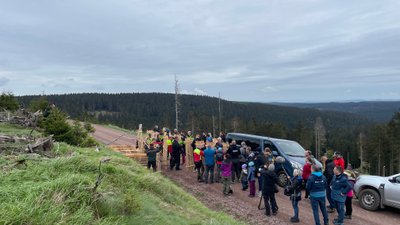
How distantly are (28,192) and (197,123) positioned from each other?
71.4m

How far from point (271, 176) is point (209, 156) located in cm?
410

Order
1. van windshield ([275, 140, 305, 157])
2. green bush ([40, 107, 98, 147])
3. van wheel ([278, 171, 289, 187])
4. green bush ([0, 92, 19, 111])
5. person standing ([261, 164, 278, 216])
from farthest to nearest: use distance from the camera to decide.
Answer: green bush ([0, 92, 19, 111]), van windshield ([275, 140, 305, 157]), green bush ([40, 107, 98, 147]), van wheel ([278, 171, 289, 187]), person standing ([261, 164, 278, 216])

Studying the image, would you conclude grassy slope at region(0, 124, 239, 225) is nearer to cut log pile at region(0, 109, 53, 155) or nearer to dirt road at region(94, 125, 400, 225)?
cut log pile at region(0, 109, 53, 155)

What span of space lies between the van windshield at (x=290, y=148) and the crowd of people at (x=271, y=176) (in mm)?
1003

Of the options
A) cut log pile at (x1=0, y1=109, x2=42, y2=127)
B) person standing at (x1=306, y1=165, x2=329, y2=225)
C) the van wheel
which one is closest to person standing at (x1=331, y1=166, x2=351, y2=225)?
person standing at (x1=306, y1=165, x2=329, y2=225)

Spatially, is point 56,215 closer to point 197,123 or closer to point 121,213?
point 121,213

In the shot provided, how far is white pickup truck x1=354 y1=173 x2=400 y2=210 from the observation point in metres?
10.6

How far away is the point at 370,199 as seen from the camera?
439 inches

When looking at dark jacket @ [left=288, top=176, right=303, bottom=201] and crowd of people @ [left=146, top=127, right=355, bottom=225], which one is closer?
crowd of people @ [left=146, top=127, right=355, bottom=225]

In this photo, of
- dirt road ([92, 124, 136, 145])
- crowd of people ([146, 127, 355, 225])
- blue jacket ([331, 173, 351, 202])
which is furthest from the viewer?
dirt road ([92, 124, 136, 145])

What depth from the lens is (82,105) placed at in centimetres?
11275

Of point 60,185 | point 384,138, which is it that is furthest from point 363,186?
point 384,138

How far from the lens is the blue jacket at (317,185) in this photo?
8797 mm

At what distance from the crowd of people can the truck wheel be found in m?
0.75
